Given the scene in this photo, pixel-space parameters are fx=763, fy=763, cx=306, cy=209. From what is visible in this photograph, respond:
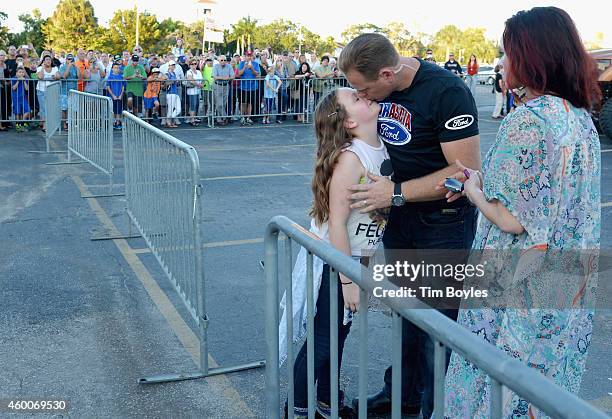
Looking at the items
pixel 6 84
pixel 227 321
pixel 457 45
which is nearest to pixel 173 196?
pixel 227 321

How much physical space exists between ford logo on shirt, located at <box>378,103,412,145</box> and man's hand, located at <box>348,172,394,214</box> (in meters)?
0.22

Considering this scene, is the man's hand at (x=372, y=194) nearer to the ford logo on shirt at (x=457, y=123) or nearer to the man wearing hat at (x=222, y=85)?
the ford logo on shirt at (x=457, y=123)

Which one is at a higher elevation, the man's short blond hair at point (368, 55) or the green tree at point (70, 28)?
the green tree at point (70, 28)

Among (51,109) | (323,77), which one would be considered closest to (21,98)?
(51,109)

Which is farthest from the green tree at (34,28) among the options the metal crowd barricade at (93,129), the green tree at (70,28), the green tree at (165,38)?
the metal crowd barricade at (93,129)

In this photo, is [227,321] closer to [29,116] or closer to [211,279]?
[211,279]

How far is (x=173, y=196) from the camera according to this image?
502 cm

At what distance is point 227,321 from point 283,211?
351cm

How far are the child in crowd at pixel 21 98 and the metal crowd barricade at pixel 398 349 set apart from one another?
50.3 feet

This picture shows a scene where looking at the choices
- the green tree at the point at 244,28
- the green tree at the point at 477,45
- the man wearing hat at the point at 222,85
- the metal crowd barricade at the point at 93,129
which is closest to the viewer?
the metal crowd barricade at the point at 93,129

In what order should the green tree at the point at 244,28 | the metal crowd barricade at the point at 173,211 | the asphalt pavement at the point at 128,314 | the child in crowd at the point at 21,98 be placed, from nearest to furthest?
the asphalt pavement at the point at 128,314 → the metal crowd barricade at the point at 173,211 → the child in crowd at the point at 21,98 → the green tree at the point at 244,28

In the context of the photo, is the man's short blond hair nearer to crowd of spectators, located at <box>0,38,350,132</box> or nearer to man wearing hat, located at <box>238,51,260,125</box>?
crowd of spectators, located at <box>0,38,350,132</box>

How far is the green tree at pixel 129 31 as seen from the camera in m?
63.8
